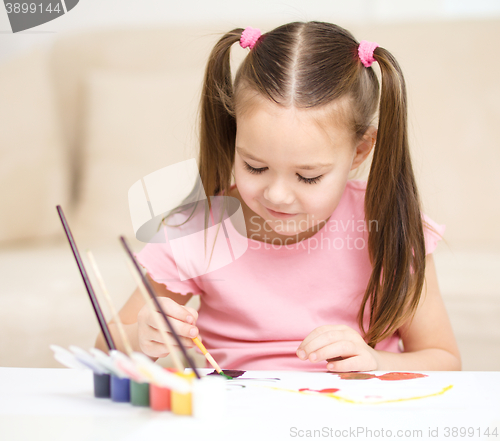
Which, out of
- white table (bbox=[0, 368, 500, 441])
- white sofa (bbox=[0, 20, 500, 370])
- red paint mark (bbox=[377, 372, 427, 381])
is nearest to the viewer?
white table (bbox=[0, 368, 500, 441])

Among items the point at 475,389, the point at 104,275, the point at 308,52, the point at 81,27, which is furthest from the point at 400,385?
the point at 81,27

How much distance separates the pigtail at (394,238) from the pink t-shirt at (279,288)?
0.04m

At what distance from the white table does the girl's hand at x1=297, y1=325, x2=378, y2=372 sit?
0.30 ft

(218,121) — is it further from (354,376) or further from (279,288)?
(354,376)

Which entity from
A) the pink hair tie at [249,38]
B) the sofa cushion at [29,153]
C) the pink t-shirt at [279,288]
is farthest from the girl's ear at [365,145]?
the sofa cushion at [29,153]

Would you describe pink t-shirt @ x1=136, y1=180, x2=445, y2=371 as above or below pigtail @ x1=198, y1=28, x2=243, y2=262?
below

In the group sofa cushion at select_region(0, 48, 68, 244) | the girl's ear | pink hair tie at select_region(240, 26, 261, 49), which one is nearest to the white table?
the girl's ear

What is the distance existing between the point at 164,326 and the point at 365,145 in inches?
16.2

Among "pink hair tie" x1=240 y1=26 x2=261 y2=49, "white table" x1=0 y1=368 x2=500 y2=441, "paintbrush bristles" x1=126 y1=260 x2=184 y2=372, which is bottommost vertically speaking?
"white table" x1=0 y1=368 x2=500 y2=441

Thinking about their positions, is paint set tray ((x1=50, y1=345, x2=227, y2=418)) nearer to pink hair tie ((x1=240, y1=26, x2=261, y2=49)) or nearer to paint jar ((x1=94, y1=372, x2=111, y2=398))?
paint jar ((x1=94, y1=372, x2=111, y2=398))

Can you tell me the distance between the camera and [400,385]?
51 cm

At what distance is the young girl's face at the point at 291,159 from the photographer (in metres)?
0.66

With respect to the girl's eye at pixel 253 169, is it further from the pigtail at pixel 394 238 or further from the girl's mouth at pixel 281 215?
the pigtail at pixel 394 238

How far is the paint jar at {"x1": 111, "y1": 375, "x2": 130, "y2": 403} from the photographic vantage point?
0.44 meters
